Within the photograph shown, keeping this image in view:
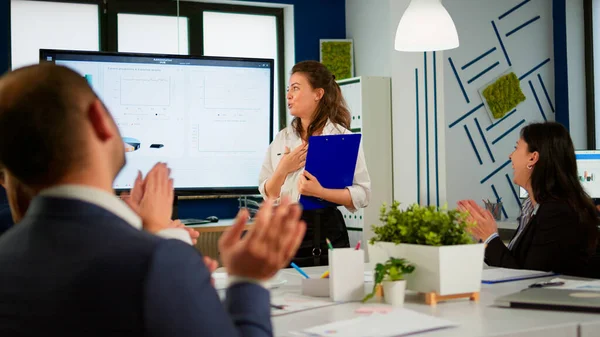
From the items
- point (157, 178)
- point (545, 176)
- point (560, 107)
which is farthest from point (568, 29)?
point (157, 178)

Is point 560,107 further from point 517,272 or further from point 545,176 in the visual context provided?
point 517,272

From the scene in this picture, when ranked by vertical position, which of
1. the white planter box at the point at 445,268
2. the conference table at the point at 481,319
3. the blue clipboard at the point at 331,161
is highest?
the blue clipboard at the point at 331,161

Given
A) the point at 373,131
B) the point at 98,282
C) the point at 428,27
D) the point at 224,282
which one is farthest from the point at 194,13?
the point at 98,282

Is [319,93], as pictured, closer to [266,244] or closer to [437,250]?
[437,250]

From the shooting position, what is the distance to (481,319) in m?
1.62

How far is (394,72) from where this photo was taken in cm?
595

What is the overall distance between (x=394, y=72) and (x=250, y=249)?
510 centimetres

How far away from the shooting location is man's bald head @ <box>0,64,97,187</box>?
36.7 inches

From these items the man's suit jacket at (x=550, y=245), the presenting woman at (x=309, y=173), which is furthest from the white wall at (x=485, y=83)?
the man's suit jacket at (x=550, y=245)

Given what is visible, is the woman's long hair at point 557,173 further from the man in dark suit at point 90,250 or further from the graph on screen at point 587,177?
the graph on screen at point 587,177

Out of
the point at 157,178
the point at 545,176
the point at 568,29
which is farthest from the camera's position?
the point at 568,29

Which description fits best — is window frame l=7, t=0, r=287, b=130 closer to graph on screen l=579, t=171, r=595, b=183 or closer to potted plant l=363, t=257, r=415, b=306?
graph on screen l=579, t=171, r=595, b=183

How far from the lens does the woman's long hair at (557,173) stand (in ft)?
8.93

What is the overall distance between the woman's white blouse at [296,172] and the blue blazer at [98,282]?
7.33ft
